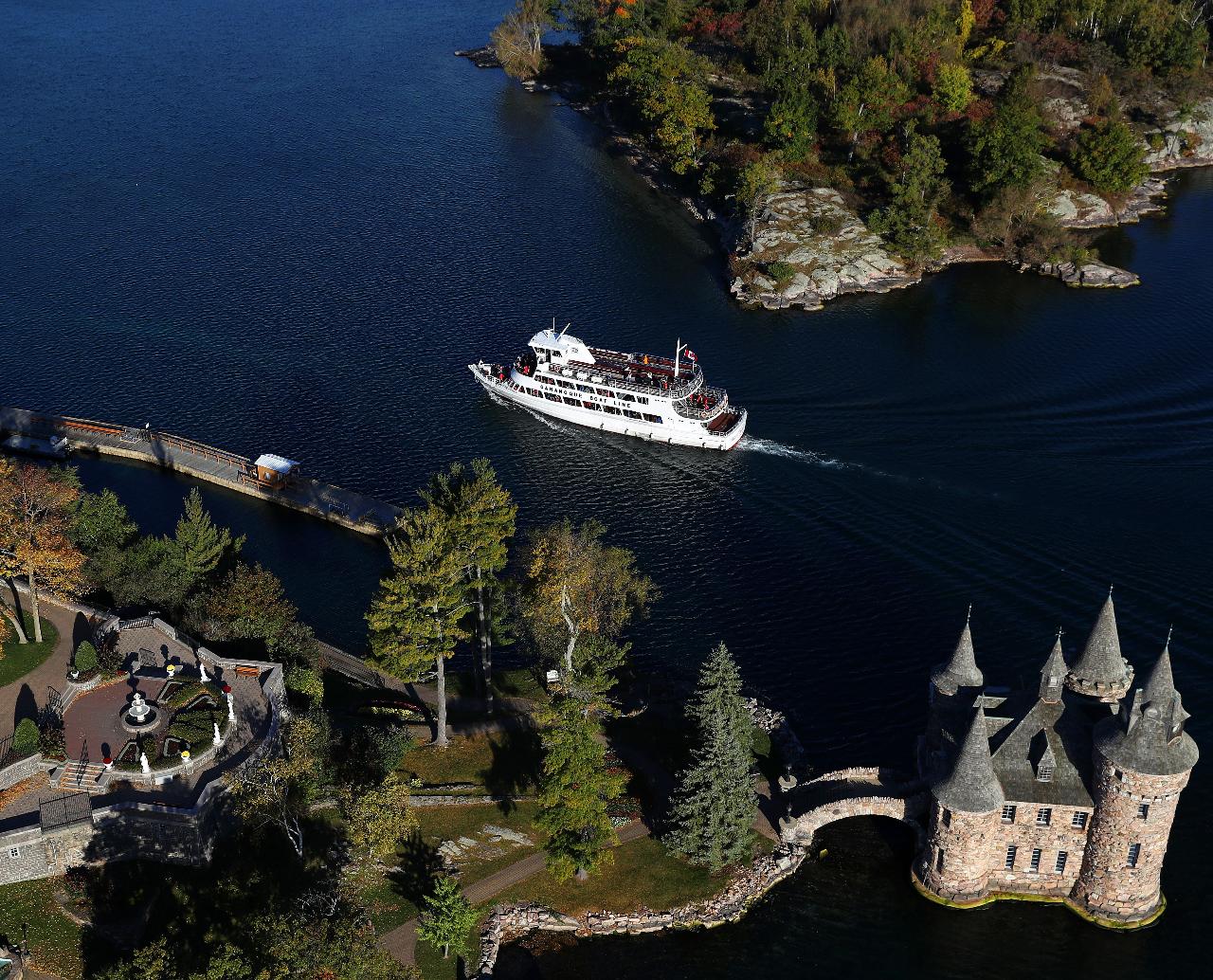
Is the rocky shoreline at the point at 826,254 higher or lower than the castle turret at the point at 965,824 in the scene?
higher

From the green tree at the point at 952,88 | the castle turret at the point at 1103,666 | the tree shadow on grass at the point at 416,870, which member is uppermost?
the green tree at the point at 952,88

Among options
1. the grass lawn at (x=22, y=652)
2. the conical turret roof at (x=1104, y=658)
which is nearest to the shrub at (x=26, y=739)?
the grass lawn at (x=22, y=652)

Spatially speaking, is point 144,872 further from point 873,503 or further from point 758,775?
point 873,503

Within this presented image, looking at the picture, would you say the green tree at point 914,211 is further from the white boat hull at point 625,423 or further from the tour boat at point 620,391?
the white boat hull at point 625,423

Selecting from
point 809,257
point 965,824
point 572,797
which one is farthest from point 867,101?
point 572,797

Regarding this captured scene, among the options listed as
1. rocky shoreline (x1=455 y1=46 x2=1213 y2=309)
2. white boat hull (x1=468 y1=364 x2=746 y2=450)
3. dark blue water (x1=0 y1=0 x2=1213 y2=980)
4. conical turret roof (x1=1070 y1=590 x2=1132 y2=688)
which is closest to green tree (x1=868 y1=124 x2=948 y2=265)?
rocky shoreline (x1=455 y1=46 x2=1213 y2=309)

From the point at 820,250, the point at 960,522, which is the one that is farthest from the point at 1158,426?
the point at 820,250

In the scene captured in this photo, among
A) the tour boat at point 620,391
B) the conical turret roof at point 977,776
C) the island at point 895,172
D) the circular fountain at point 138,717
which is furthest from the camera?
the island at point 895,172
